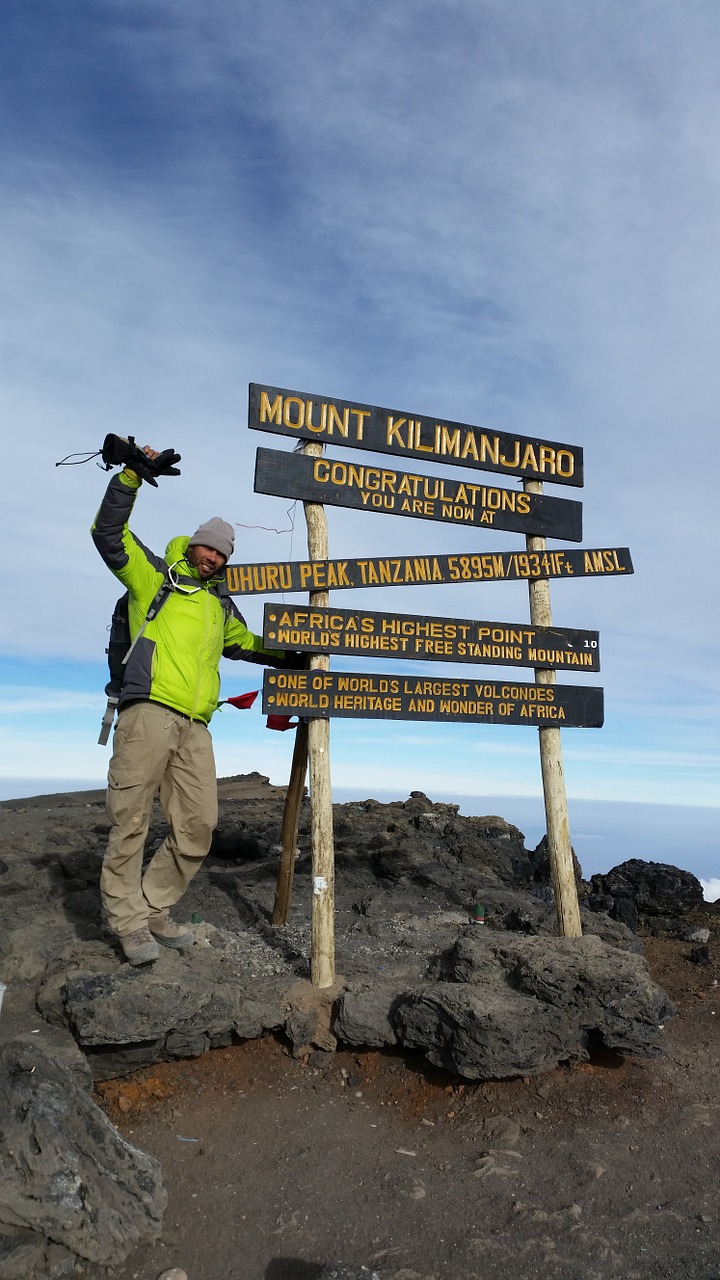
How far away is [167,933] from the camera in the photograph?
6496mm

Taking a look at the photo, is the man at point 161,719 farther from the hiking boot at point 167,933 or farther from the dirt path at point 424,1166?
the dirt path at point 424,1166

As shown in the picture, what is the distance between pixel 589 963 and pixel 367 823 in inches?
306

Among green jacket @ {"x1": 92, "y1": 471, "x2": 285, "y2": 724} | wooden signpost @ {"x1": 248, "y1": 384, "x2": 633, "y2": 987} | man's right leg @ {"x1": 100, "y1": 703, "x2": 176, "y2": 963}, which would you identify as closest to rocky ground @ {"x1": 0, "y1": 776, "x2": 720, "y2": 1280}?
man's right leg @ {"x1": 100, "y1": 703, "x2": 176, "y2": 963}

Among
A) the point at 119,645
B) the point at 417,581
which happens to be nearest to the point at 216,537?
the point at 119,645

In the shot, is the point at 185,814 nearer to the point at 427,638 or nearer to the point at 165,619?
the point at 165,619

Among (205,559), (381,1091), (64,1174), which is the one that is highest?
(205,559)

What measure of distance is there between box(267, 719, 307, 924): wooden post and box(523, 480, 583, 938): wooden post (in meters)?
2.11

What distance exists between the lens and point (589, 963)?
627cm

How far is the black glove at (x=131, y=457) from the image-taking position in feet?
19.1

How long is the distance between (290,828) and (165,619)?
248 cm

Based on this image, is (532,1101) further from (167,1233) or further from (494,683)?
(494,683)

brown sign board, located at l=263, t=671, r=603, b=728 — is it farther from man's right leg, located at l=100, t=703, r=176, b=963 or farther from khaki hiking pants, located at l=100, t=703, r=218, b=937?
man's right leg, located at l=100, t=703, r=176, b=963

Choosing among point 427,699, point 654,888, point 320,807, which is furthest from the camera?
point 654,888

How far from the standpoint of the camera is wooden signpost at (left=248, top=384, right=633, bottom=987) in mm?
6805
